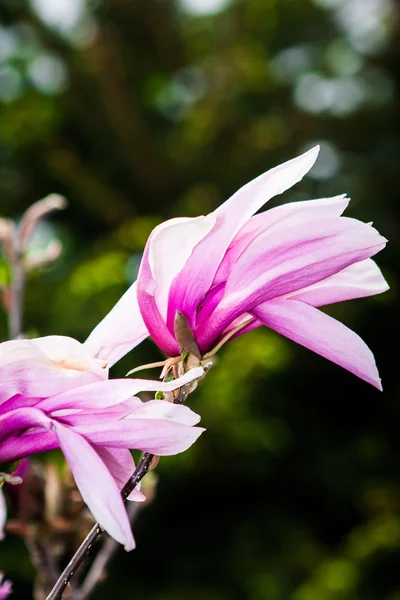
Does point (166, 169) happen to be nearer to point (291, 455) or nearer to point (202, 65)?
point (202, 65)

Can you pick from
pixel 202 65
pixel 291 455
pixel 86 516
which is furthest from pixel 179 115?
pixel 86 516

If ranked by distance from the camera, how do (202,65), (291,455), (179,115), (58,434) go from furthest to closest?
(179,115) → (202,65) → (291,455) → (58,434)

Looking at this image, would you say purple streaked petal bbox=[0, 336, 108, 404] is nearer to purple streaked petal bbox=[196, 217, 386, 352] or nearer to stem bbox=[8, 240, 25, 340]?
purple streaked petal bbox=[196, 217, 386, 352]

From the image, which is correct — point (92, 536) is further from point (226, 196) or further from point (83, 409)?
point (226, 196)

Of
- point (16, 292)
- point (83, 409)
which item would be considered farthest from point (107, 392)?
point (16, 292)

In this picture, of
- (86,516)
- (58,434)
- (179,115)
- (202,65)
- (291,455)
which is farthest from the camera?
(179,115)

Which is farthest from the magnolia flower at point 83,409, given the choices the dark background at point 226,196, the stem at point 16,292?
the dark background at point 226,196
